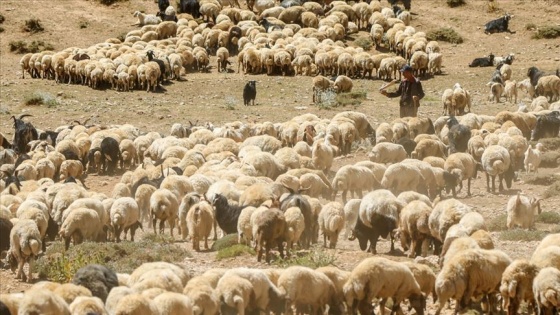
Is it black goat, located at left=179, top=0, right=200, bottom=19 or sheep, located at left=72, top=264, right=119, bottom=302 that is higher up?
black goat, located at left=179, top=0, right=200, bottom=19

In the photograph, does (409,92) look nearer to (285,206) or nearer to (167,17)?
(285,206)

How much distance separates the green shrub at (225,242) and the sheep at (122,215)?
59.5 inches

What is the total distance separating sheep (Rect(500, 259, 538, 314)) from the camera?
35.7ft

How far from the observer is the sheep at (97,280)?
37.2 feet

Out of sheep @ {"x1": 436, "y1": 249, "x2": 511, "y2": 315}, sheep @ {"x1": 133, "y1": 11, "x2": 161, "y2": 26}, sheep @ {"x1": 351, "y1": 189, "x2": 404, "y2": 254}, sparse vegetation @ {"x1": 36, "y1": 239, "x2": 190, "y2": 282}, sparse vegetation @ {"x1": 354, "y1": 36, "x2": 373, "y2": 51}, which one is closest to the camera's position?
sheep @ {"x1": 436, "y1": 249, "x2": 511, "y2": 315}

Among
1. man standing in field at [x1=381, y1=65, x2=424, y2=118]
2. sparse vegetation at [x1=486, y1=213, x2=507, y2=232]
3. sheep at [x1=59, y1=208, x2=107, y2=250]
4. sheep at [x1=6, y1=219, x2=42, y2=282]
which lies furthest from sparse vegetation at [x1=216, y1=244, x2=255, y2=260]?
man standing in field at [x1=381, y1=65, x2=424, y2=118]

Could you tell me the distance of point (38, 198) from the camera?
654 inches

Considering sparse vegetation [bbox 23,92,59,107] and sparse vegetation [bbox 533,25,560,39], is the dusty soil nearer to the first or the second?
sparse vegetation [bbox 23,92,59,107]

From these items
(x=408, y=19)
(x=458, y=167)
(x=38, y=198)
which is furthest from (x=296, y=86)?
(x=38, y=198)

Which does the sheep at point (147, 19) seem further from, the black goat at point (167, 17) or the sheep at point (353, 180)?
the sheep at point (353, 180)

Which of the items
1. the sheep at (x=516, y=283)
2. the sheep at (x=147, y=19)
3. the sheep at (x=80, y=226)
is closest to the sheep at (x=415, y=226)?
the sheep at (x=516, y=283)

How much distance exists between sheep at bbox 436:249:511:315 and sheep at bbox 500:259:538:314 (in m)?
0.24

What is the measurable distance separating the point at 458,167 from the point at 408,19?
79.1 ft

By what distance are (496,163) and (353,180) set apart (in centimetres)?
289
